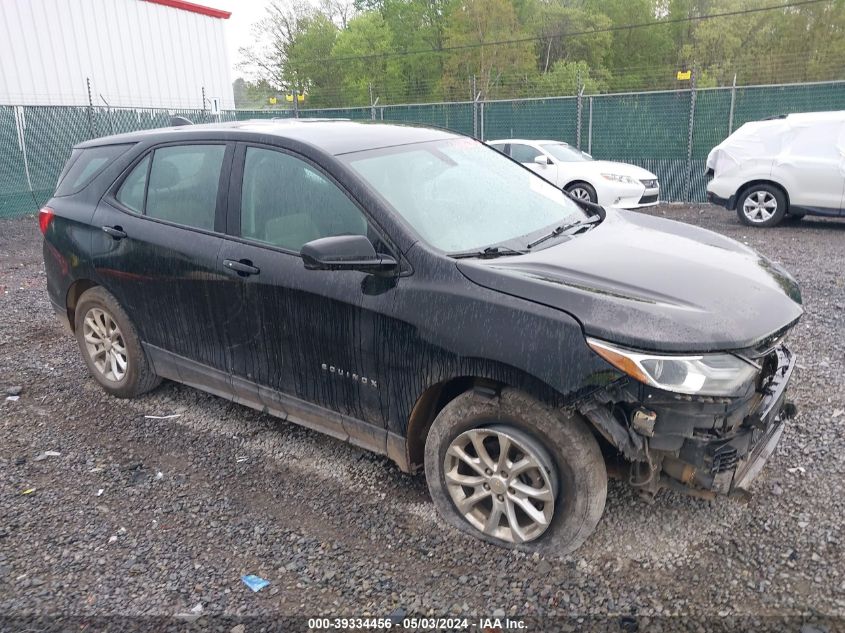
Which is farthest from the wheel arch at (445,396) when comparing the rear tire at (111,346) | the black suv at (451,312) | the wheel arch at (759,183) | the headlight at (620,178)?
the headlight at (620,178)

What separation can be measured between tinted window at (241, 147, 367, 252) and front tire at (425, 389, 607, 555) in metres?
1.01

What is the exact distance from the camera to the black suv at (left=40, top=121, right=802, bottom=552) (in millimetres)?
2488

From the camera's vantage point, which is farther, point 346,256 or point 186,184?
point 186,184

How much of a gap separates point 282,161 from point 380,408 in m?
1.38

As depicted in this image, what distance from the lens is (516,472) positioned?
272 cm

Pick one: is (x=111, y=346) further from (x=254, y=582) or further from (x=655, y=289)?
(x=655, y=289)

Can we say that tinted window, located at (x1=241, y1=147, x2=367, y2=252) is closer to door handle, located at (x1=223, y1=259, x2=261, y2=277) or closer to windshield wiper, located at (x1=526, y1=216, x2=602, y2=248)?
door handle, located at (x1=223, y1=259, x2=261, y2=277)

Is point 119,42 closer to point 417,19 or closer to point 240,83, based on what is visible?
point 240,83

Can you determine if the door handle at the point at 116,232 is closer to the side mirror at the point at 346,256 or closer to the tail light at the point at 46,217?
the tail light at the point at 46,217

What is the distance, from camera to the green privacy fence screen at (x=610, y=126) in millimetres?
13633

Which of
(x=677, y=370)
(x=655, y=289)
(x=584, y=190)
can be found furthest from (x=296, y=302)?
(x=584, y=190)

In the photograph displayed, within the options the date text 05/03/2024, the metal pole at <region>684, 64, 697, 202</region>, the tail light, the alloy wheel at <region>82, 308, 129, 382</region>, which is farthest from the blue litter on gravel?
the metal pole at <region>684, 64, 697, 202</region>

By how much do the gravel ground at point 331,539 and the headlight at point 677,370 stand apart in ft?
2.84

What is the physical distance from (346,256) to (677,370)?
4.64 ft
